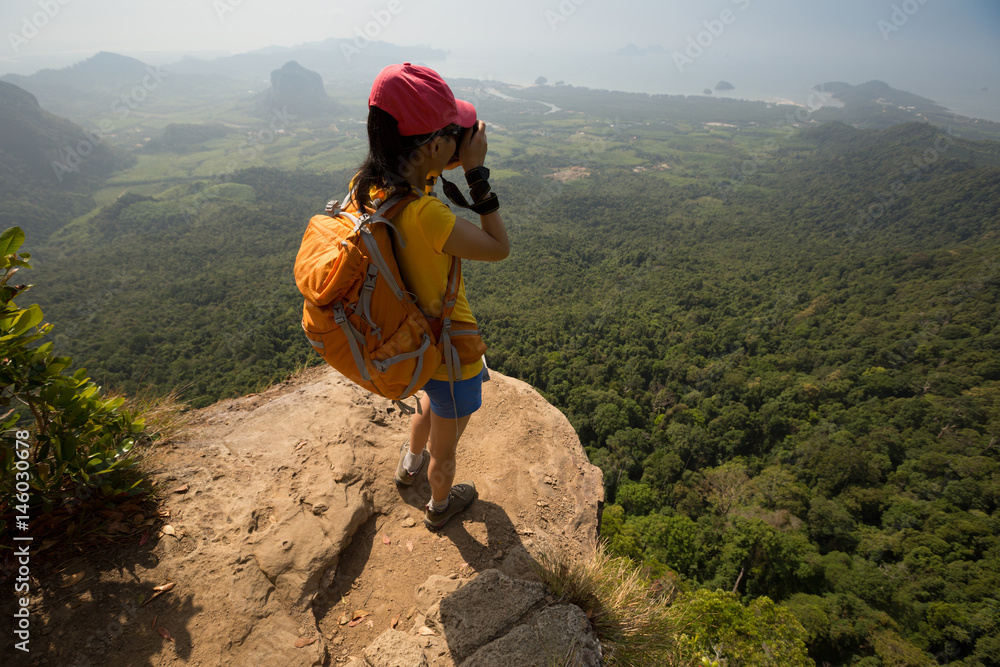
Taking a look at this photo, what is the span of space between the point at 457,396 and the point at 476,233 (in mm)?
966

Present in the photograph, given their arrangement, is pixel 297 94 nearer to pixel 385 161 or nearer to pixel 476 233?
pixel 385 161

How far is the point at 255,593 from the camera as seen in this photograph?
2352 millimetres

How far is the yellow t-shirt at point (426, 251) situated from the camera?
1.62 m

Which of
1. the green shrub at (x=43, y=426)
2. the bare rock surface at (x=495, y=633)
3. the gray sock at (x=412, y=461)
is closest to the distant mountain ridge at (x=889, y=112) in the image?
the gray sock at (x=412, y=461)

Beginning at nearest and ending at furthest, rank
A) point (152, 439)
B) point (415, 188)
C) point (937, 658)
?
point (415, 188) < point (152, 439) < point (937, 658)

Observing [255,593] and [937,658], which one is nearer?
[255,593]

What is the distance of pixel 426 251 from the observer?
1741 millimetres

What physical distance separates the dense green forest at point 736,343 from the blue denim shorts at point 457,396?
13.2 ft

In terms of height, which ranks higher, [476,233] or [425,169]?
[425,169]

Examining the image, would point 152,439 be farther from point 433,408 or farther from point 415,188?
point 415,188

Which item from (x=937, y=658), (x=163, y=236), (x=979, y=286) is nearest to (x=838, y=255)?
(x=979, y=286)

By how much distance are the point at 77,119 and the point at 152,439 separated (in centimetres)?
18699

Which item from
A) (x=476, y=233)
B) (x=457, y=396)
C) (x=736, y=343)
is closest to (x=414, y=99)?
(x=476, y=233)

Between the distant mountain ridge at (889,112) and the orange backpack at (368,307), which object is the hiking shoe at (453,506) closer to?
the orange backpack at (368,307)
